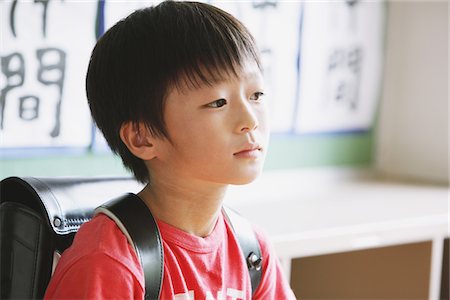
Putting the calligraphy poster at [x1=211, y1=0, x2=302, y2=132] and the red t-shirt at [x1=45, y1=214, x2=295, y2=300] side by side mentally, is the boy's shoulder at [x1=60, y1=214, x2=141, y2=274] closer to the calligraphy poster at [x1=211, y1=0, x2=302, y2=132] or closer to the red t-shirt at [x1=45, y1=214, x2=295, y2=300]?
the red t-shirt at [x1=45, y1=214, x2=295, y2=300]

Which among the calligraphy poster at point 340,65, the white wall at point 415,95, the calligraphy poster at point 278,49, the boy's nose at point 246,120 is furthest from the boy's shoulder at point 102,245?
the white wall at point 415,95

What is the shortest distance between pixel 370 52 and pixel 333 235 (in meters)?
0.85

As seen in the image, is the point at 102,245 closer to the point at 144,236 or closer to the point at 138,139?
the point at 144,236

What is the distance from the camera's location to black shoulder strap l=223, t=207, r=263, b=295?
122cm

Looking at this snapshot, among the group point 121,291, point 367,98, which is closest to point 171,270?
point 121,291

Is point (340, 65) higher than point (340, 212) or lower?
higher

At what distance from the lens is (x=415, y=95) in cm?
235

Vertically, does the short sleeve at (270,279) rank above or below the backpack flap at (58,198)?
below

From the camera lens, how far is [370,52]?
2299mm

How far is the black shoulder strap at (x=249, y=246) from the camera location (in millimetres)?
1224

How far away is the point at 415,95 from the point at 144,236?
58.3 inches

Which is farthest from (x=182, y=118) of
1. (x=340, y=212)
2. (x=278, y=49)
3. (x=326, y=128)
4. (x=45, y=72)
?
(x=326, y=128)

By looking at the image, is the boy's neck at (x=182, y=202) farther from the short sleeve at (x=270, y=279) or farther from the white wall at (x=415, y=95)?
the white wall at (x=415, y=95)

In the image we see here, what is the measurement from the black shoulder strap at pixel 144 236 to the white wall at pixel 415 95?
1.42 metres
